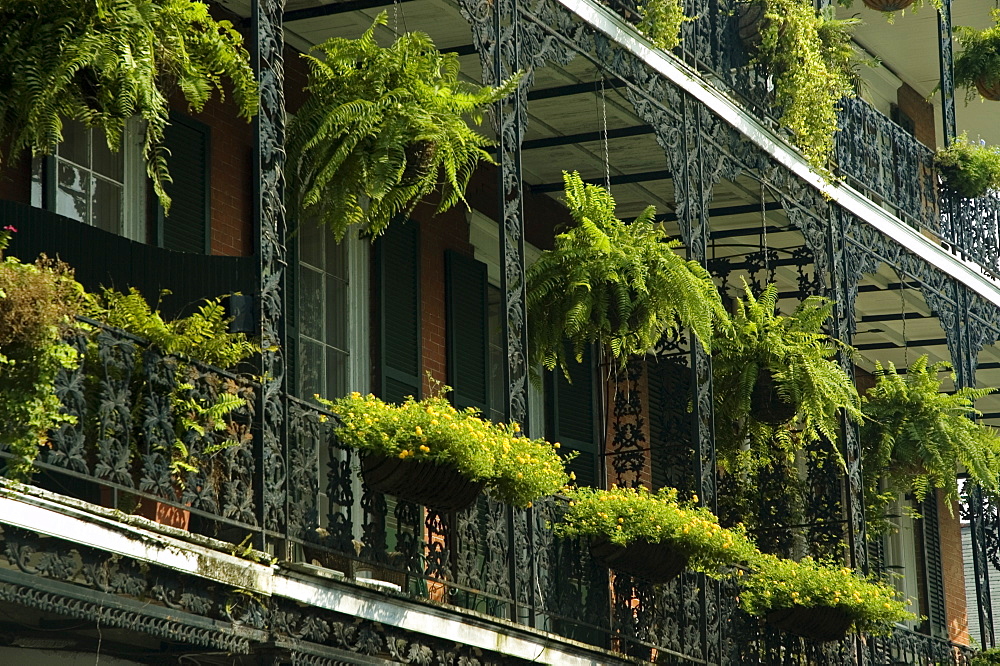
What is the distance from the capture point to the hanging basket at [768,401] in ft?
41.7

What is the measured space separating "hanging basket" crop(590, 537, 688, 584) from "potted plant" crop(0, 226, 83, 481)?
4.38 meters

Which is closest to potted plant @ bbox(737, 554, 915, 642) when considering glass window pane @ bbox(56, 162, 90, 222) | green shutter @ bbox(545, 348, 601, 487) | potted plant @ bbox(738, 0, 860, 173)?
green shutter @ bbox(545, 348, 601, 487)

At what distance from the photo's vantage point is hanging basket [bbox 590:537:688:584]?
1023 centimetres

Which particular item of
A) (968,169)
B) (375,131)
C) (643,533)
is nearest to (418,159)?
(375,131)

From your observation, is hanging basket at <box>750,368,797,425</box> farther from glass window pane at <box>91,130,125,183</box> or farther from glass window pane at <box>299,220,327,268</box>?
glass window pane at <box>91,130,125,183</box>

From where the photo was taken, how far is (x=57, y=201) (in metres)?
9.58

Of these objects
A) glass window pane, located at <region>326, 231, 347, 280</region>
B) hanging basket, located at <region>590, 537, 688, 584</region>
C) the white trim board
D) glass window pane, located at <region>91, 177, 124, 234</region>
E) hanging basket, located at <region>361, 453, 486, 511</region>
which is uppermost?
the white trim board

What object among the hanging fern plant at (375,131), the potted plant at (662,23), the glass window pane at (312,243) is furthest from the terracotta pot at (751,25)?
the hanging fern plant at (375,131)

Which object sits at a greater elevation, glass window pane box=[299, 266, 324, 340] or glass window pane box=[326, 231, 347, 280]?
glass window pane box=[326, 231, 347, 280]

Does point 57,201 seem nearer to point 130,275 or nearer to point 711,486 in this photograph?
point 130,275

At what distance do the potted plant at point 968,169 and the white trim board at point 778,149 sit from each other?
709 millimetres

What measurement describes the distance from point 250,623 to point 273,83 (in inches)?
96.6

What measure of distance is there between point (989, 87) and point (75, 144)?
10.8 metres

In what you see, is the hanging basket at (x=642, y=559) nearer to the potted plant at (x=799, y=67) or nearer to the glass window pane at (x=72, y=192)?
the glass window pane at (x=72, y=192)
